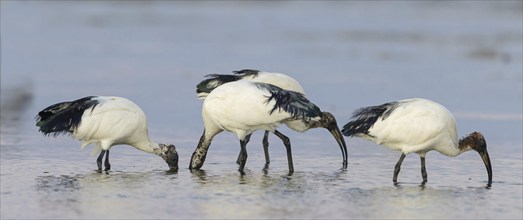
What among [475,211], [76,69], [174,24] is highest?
[174,24]

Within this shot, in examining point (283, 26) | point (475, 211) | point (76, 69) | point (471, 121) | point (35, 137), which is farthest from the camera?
point (283, 26)

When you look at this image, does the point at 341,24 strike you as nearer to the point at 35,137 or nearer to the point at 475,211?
the point at 35,137

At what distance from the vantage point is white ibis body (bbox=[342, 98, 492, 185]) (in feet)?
41.9

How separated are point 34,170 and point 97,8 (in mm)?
26695

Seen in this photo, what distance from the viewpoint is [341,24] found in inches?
1345

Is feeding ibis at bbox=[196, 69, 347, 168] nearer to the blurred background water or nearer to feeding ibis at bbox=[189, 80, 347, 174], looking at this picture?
the blurred background water

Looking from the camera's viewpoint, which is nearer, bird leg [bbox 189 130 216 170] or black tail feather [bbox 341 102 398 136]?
black tail feather [bbox 341 102 398 136]

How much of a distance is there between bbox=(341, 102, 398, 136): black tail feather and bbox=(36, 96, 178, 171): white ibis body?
197 centimetres

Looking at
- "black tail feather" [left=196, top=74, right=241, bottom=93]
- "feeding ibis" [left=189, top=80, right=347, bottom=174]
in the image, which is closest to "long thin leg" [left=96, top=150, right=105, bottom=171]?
"feeding ibis" [left=189, top=80, right=347, bottom=174]

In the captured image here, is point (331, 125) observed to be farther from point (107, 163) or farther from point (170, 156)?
point (107, 163)

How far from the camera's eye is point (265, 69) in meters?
23.2

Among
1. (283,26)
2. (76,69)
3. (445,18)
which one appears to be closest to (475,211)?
(76,69)

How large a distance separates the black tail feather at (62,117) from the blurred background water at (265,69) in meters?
0.40

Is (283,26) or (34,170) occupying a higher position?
(283,26)
